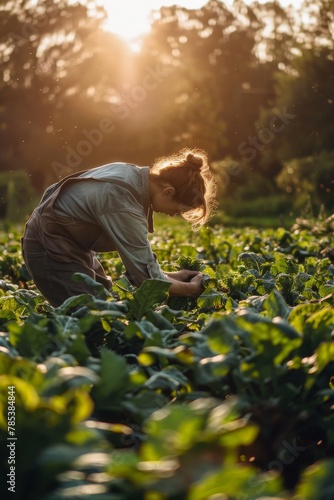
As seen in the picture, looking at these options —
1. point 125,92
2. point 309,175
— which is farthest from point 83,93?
point 309,175

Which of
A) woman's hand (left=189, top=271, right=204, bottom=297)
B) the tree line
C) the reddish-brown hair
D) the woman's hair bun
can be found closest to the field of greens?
woman's hand (left=189, top=271, right=204, bottom=297)

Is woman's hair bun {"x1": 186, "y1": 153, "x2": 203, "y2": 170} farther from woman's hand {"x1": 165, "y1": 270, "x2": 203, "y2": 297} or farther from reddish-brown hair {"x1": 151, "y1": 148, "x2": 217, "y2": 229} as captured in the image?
woman's hand {"x1": 165, "y1": 270, "x2": 203, "y2": 297}

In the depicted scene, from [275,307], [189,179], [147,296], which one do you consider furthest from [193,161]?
[275,307]

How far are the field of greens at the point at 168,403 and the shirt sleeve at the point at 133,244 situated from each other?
7.0 inches

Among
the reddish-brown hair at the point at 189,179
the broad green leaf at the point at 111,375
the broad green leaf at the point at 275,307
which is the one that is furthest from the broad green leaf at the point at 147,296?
the broad green leaf at the point at 111,375

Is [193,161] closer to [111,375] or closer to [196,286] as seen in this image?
[196,286]

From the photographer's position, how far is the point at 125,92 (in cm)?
4625

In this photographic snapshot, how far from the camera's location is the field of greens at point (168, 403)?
142cm

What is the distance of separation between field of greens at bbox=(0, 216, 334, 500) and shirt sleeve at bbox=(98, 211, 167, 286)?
0.58 feet

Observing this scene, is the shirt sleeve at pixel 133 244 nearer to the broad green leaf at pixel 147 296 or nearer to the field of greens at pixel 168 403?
the field of greens at pixel 168 403

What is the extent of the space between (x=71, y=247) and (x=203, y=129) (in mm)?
38337

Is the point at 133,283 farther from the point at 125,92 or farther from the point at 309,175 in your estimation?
the point at 125,92

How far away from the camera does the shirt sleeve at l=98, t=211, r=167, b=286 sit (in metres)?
4.02

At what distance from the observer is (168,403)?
89.0 inches
